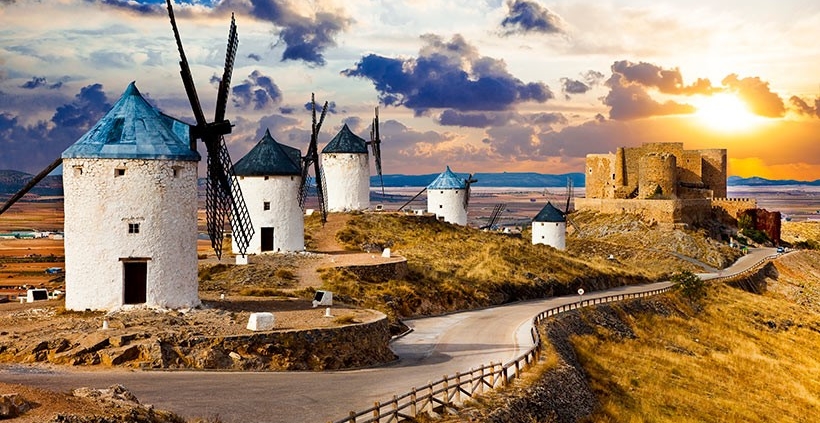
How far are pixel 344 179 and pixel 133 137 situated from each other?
35172 mm

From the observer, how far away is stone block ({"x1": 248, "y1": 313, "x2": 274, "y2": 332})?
24.1m

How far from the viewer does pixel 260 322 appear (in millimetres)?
24203

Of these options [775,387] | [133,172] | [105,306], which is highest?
[133,172]

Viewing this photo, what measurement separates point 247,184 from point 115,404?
99.6 feet

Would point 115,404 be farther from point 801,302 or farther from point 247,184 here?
point 801,302

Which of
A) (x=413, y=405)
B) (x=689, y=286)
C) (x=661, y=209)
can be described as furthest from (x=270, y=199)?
(x=661, y=209)

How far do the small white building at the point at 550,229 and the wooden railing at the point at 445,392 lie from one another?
126 ft

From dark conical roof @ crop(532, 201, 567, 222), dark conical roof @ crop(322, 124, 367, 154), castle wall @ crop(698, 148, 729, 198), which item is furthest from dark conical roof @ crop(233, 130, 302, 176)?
castle wall @ crop(698, 148, 729, 198)

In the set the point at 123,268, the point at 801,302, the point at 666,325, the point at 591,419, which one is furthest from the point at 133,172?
the point at 801,302

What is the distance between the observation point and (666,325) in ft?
161

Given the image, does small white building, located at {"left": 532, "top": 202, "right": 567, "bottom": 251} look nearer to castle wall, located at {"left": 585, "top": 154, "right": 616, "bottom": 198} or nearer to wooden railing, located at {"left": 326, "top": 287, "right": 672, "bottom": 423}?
castle wall, located at {"left": 585, "top": 154, "right": 616, "bottom": 198}

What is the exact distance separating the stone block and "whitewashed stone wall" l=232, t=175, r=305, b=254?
21.4 metres

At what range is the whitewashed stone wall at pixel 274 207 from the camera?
45.6m

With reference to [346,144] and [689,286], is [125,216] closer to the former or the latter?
[346,144]
